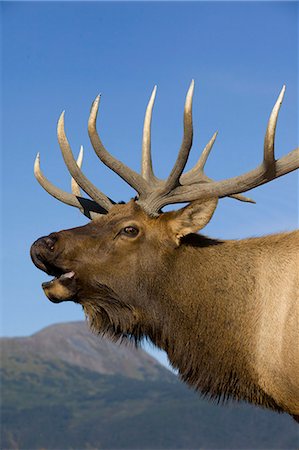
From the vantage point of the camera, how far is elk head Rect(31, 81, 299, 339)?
27.4 ft

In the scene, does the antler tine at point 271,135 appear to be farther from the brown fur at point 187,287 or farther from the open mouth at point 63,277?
the open mouth at point 63,277

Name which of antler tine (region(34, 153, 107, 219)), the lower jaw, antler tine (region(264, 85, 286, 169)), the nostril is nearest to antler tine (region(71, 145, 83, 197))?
antler tine (region(34, 153, 107, 219))

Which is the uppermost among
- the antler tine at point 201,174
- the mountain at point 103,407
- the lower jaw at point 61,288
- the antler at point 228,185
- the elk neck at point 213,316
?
the antler tine at point 201,174

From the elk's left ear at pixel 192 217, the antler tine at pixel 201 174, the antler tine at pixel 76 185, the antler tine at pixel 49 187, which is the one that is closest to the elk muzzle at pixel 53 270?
the elk's left ear at pixel 192 217

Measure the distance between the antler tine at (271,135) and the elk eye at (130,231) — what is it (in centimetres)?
141

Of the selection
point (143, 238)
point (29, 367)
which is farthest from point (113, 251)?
point (29, 367)

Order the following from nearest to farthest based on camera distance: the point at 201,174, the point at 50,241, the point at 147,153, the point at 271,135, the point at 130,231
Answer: the point at 271,135 < the point at 50,241 < the point at 130,231 < the point at 147,153 < the point at 201,174

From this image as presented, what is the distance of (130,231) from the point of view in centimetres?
852

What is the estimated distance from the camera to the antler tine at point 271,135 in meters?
7.98

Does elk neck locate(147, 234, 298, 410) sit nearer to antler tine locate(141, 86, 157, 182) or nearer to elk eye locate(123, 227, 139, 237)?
elk eye locate(123, 227, 139, 237)

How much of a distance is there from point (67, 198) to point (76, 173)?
0.58 m

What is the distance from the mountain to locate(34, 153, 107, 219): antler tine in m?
56.2

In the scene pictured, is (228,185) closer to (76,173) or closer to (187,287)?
(187,287)

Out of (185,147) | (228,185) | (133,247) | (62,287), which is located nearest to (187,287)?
(133,247)
